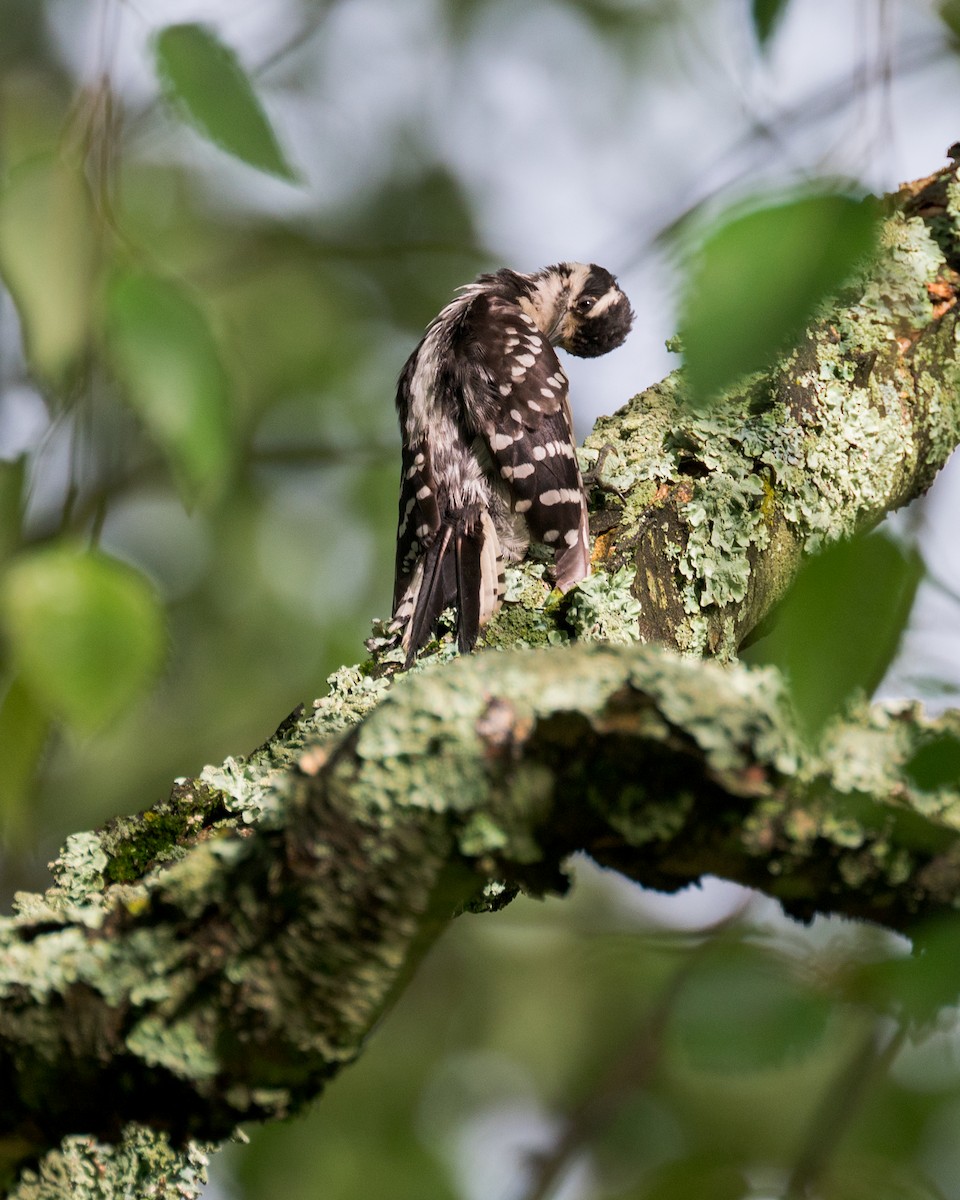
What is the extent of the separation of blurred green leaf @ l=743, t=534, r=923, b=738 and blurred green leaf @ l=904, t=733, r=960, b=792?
0.11 m

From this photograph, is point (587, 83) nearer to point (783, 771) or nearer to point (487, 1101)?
point (487, 1101)

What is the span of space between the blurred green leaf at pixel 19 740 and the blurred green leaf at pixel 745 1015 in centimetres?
41

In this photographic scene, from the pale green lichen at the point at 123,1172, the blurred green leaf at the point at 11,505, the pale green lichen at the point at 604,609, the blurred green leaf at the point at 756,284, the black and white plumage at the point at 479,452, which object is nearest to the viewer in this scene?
the blurred green leaf at the point at 756,284

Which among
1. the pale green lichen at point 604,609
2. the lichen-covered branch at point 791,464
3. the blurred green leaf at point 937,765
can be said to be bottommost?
the blurred green leaf at point 937,765

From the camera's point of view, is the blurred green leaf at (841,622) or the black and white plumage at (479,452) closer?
the blurred green leaf at (841,622)

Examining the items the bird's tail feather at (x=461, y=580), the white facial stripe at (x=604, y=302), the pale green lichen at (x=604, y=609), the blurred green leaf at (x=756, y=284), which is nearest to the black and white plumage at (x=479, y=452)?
the bird's tail feather at (x=461, y=580)

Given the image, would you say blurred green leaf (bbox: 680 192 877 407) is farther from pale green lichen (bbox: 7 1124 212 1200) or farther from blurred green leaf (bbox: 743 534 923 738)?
pale green lichen (bbox: 7 1124 212 1200)

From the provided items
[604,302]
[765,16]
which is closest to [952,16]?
[765,16]

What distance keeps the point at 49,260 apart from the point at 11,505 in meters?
0.15

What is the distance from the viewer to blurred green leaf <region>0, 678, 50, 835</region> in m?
0.69

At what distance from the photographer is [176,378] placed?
0.65m

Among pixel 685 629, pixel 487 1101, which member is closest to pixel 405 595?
pixel 685 629

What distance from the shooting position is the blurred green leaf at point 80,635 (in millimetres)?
623

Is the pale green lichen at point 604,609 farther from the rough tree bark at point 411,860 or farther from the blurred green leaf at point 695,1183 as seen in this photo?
the blurred green leaf at point 695,1183
